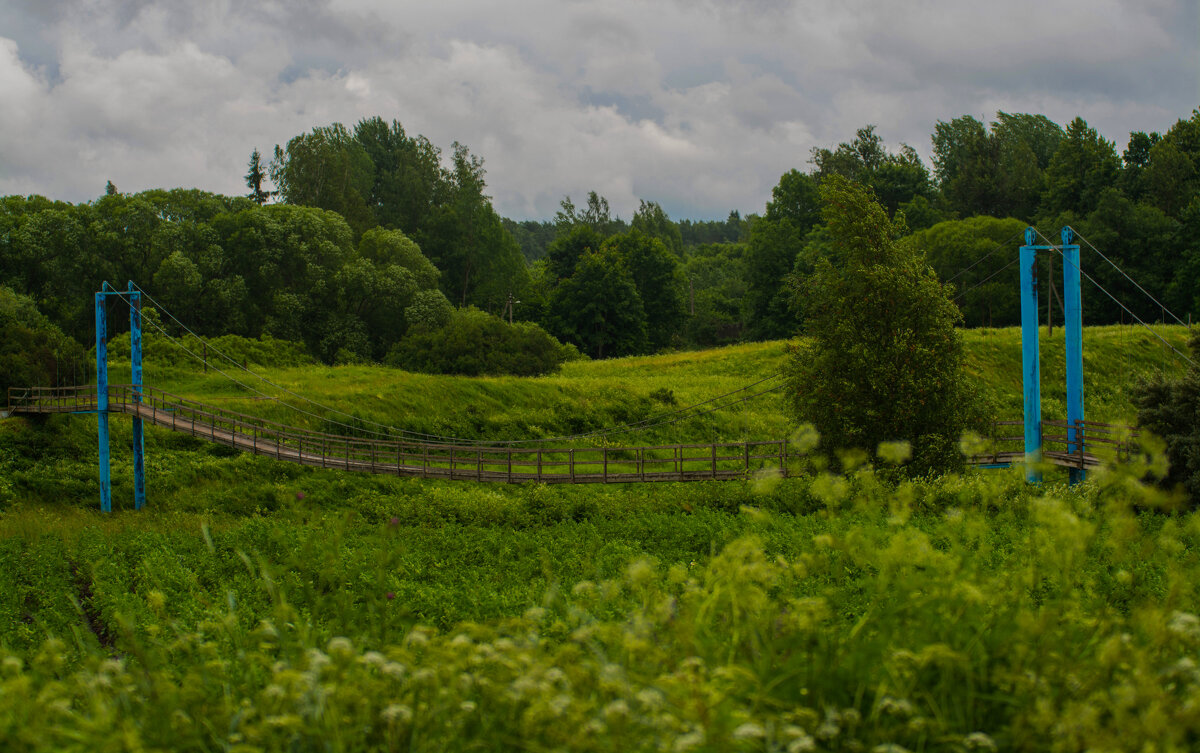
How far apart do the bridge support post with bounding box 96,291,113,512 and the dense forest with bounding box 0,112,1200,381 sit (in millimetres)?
6334

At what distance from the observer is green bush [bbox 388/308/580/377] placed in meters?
38.3

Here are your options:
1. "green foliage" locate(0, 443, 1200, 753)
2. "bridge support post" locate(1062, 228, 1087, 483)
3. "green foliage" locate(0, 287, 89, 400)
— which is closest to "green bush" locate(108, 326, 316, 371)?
"green foliage" locate(0, 287, 89, 400)

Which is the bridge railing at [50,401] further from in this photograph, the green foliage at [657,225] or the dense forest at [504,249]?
the green foliage at [657,225]

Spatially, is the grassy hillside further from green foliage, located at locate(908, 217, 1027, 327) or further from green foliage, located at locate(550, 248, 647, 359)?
green foliage, located at locate(550, 248, 647, 359)

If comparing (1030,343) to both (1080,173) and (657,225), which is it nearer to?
(1080,173)

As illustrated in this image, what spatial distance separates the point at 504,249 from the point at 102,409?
4030 cm

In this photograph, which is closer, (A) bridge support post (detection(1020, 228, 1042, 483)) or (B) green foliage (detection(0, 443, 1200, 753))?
(B) green foliage (detection(0, 443, 1200, 753))

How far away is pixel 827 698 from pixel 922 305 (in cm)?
1555

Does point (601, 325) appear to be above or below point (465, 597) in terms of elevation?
above

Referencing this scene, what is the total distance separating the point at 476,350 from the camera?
126ft

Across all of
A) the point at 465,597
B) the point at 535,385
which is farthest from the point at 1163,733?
the point at 535,385

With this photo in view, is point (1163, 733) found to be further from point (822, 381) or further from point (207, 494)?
point (207, 494)

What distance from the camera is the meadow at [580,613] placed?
2691mm

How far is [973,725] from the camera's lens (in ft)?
9.66
